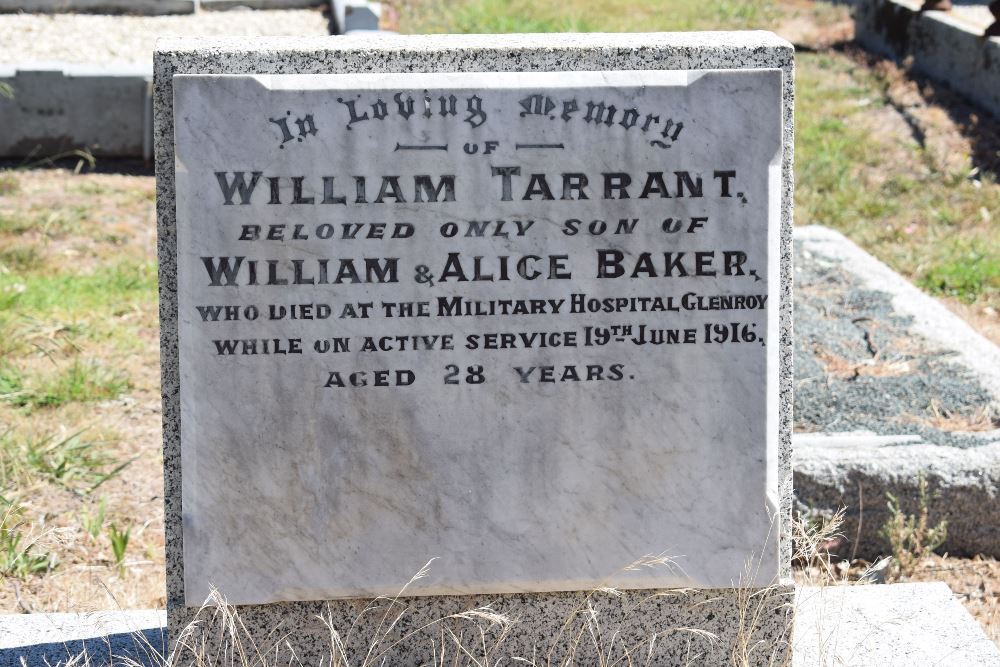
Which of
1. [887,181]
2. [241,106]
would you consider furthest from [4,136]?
[241,106]

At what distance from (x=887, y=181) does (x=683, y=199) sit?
5918mm

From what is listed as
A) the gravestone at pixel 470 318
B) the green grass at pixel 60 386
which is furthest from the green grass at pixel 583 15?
the gravestone at pixel 470 318

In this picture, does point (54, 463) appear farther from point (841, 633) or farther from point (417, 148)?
point (841, 633)

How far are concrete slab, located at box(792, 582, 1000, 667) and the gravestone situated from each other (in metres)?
0.30

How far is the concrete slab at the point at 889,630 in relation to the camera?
2.60 meters

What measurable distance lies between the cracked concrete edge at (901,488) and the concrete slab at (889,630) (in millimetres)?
726

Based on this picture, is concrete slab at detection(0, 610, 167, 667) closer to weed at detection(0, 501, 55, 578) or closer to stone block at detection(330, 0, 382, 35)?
weed at detection(0, 501, 55, 578)

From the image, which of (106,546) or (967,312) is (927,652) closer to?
(106,546)

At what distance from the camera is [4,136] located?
7.99m

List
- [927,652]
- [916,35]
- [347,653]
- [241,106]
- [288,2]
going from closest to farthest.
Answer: [241,106]
[347,653]
[927,652]
[916,35]
[288,2]

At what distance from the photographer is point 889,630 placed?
8.94 ft

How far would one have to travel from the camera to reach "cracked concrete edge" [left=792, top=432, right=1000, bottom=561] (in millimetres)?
3631

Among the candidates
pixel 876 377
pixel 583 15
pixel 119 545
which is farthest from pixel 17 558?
pixel 583 15

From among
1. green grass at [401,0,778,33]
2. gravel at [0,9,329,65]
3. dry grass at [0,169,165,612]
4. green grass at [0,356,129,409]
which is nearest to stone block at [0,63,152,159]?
dry grass at [0,169,165,612]
